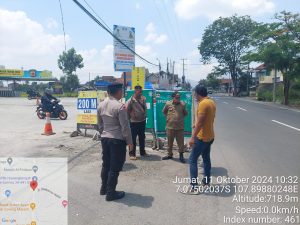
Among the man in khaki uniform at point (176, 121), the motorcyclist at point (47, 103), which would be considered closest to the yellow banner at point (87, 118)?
the man in khaki uniform at point (176, 121)

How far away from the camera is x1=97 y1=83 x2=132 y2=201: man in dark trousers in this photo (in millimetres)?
5262

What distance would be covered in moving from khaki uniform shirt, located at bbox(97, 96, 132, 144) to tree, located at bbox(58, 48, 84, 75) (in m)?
60.3

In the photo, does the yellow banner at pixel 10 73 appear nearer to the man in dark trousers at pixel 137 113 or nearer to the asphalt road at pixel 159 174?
the asphalt road at pixel 159 174

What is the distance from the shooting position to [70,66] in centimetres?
6400

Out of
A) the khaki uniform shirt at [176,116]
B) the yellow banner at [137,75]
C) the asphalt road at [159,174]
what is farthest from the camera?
the yellow banner at [137,75]

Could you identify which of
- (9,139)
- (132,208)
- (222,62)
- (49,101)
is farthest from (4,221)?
(222,62)

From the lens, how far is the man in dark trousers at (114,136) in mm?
5262

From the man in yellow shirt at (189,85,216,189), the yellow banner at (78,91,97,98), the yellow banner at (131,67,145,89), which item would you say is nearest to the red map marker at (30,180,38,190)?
the man in yellow shirt at (189,85,216,189)

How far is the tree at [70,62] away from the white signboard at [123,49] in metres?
51.9

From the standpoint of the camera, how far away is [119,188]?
19.1 feet

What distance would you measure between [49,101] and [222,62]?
175 feet

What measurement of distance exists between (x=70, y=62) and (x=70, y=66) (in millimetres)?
773

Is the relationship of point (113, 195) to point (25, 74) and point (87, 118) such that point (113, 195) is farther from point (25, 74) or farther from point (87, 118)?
point (25, 74)

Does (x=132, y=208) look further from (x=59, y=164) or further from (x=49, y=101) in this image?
(x=49, y=101)
